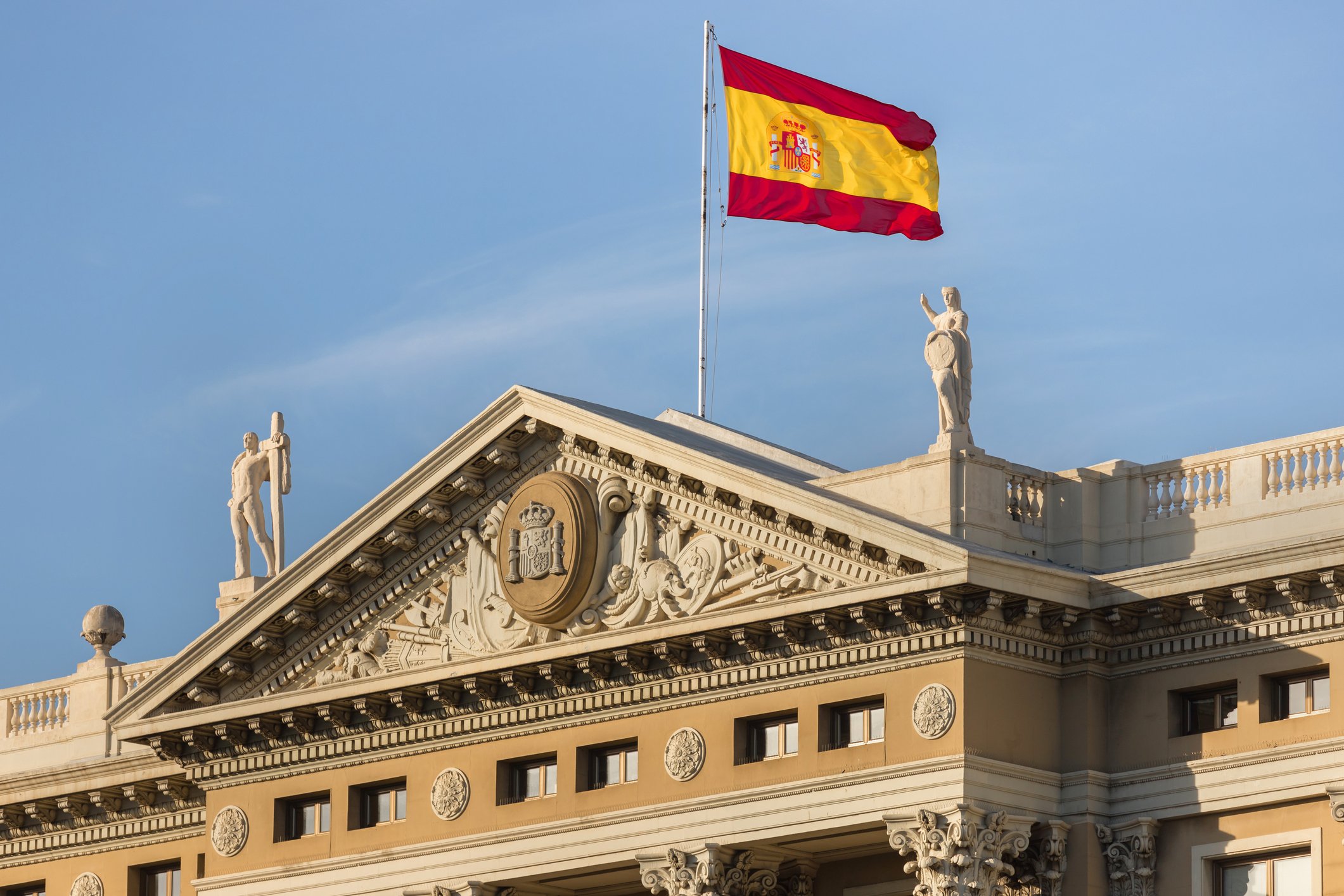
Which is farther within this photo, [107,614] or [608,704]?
[107,614]

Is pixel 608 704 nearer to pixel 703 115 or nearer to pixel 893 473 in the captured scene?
pixel 893 473

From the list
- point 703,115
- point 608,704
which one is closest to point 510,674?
point 608,704

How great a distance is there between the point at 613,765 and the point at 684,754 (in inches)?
63.4

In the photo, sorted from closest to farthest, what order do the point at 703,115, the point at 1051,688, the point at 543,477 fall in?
1. the point at 1051,688
2. the point at 543,477
3. the point at 703,115

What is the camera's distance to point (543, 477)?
4997 cm

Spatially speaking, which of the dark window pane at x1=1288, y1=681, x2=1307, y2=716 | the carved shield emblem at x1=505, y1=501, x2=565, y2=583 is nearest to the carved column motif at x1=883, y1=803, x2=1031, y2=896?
the dark window pane at x1=1288, y1=681, x2=1307, y2=716

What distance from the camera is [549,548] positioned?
4959 cm

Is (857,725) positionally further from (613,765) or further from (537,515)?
(537,515)

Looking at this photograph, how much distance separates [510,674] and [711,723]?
11.3ft

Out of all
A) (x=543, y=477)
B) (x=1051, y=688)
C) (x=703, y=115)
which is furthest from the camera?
(x=703, y=115)

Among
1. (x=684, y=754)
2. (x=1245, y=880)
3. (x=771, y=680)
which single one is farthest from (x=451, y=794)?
(x=1245, y=880)

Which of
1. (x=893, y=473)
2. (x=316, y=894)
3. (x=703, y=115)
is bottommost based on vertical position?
(x=316, y=894)

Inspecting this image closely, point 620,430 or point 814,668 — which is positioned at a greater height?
point 620,430

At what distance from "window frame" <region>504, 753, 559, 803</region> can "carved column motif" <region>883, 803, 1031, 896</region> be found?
20.4 feet
